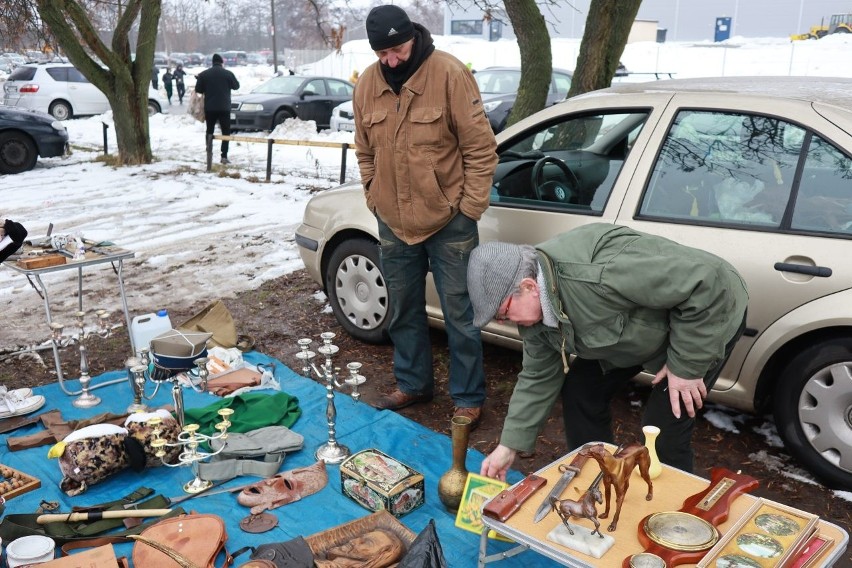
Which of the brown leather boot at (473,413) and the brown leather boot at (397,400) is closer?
the brown leather boot at (473,413)

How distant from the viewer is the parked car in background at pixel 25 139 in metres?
11.9

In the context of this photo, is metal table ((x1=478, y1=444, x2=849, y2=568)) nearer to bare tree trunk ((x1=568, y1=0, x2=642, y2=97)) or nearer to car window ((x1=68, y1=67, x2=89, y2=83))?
bare tree trunk ((x1=568, y1=0, x2=642, y2=97))

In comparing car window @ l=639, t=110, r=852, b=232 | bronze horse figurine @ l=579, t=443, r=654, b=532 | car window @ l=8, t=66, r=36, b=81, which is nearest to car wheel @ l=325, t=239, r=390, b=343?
car window @ l=639, t=110, r=852, b=232

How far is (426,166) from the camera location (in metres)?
3.45

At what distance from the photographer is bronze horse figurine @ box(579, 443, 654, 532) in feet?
6.86

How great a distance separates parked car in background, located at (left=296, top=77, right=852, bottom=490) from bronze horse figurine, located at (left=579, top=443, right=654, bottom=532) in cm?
122

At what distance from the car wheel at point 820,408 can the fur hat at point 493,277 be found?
156cm

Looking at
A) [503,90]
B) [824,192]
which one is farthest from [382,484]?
[503,90]

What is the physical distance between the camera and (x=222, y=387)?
13.7ft

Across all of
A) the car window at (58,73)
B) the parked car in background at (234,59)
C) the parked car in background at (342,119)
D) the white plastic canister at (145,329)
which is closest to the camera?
the white plastic canister at (145,329)

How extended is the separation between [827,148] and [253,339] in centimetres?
354

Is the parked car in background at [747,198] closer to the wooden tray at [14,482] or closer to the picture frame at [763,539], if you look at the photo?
the picture frame at [763,539]

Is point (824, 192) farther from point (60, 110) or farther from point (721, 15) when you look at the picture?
point (721, 15)

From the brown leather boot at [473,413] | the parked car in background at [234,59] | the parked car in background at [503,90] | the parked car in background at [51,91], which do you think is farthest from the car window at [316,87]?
the parked car in background at [234,59]
